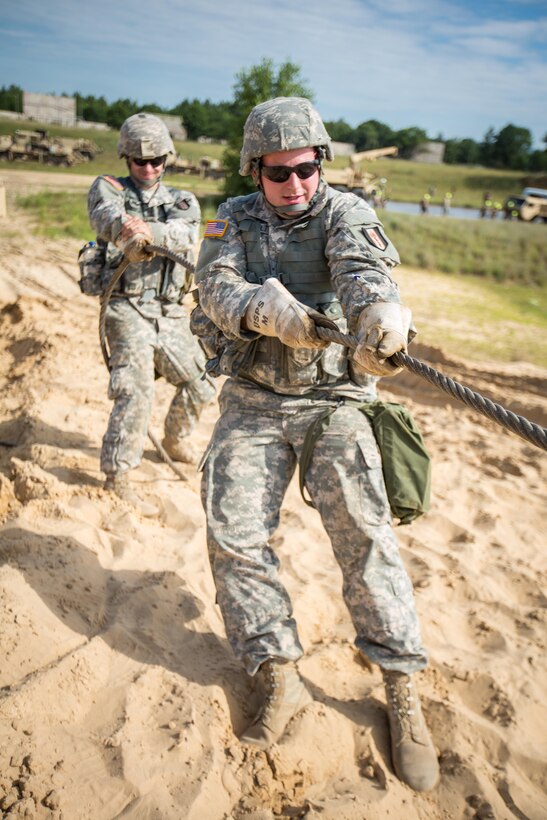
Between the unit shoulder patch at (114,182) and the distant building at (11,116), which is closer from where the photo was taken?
the unit shoulder patch at (114,182)

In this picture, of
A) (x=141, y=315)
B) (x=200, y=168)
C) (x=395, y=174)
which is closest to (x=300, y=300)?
(x=141, y=315)

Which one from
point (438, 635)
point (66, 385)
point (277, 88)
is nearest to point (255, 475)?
point (438, 635)

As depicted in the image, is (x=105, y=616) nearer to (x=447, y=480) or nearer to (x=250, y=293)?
(x=250, y=293)

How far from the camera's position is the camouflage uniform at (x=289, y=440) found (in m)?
2.56

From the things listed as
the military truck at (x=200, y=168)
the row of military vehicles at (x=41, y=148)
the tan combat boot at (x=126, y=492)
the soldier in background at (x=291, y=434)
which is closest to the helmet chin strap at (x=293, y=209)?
the soldier in background at (x=291, y=434)

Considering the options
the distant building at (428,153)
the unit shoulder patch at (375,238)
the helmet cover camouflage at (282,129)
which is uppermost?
the distant building at (428,153)

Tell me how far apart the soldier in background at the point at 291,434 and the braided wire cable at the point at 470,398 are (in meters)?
0.16

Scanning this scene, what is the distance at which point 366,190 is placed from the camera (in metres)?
23.2

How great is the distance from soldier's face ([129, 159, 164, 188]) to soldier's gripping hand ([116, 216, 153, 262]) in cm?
54

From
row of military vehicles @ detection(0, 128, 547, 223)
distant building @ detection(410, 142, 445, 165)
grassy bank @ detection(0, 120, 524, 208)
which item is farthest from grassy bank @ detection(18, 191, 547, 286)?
distant building @ detection(410, 142, 445, 165)

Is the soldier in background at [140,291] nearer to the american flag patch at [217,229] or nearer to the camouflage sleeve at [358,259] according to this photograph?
the american flag patch at [217,229]

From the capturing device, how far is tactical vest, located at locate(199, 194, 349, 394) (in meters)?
2.66

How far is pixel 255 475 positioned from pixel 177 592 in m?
1.04

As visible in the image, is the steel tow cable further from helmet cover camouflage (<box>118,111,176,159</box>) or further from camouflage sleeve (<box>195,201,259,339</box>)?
helmet cover camouflage (<box>118,111,176,159</box>)
